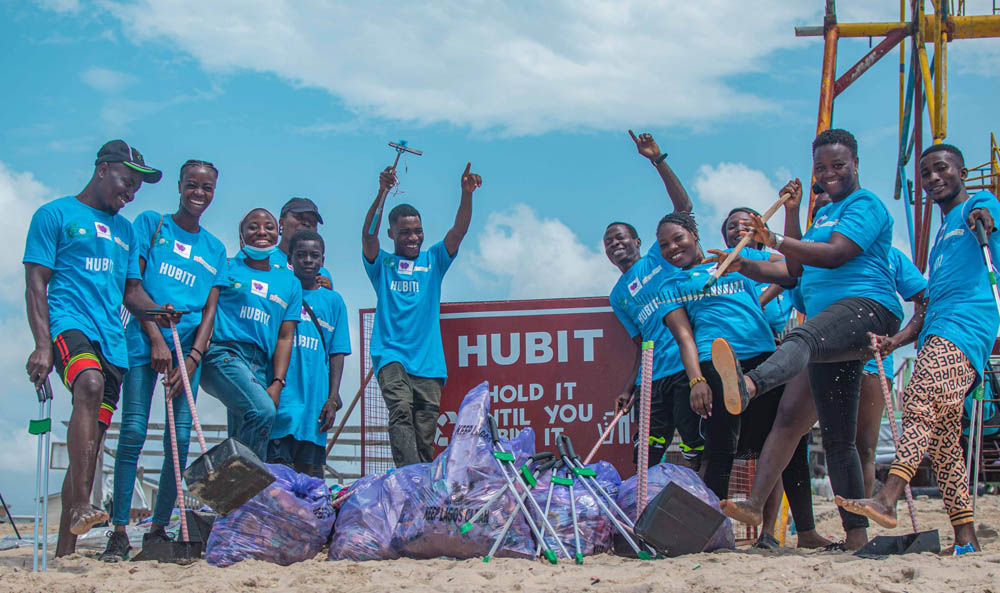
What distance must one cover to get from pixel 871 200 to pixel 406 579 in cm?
277

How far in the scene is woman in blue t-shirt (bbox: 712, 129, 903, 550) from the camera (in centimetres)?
403

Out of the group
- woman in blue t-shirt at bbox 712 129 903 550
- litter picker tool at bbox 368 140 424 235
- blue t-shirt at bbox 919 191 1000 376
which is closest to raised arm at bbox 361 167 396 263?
litter picker tool at bbox 368 140 424 235

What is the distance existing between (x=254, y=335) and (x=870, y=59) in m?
9.15

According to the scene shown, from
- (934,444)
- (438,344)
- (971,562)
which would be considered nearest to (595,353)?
(438,344)

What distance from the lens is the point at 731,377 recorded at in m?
3.70

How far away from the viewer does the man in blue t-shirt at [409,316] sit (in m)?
5.79

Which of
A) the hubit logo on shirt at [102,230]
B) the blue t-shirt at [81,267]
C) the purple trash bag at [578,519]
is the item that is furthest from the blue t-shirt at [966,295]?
the hubit logo on shirt at [102,230]

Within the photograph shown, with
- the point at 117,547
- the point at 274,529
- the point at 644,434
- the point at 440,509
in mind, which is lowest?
the point at 117,547

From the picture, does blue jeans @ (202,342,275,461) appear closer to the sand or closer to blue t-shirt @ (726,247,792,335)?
the sand

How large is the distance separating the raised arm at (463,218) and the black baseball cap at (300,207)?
118 cm

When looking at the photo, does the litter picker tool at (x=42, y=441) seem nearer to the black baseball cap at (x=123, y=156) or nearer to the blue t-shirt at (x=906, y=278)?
the black baseball cap at (x=123, y=156)

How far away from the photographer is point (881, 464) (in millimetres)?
12086

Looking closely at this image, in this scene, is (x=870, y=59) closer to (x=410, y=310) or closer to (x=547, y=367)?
(x=547, y=367)

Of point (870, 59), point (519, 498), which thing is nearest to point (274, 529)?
point (519, 498)
